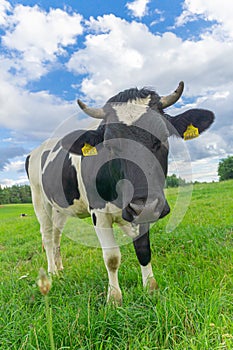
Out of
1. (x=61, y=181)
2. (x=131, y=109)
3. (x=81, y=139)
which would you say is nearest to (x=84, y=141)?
(x=81, y=139)

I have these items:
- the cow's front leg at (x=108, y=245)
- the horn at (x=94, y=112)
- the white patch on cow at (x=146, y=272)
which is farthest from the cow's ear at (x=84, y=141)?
the white patch on cow at (x=146, y=272)

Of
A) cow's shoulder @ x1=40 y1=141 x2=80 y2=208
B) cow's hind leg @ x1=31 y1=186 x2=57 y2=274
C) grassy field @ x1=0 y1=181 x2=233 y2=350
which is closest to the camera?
grassy field @ x1=0 y1=181 x2=233 y2=350

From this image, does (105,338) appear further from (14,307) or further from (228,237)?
(228,237)

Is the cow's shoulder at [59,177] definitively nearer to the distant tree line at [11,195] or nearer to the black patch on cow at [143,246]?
the black patch on cow at [143,246]

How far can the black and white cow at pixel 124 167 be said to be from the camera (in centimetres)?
291

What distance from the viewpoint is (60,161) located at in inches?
188

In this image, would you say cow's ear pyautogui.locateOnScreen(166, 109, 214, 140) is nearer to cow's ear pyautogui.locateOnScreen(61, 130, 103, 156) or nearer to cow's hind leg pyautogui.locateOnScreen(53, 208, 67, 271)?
cow's ear pyautogui.locateOnScreen(61, 130, 103, 156)

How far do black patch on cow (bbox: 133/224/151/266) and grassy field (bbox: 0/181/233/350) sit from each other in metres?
0.22

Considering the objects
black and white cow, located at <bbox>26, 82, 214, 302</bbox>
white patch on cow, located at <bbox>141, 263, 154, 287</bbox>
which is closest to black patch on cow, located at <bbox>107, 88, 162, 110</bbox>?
black and white cow, located at <bbox>26, 82, 214, 302</bbox>

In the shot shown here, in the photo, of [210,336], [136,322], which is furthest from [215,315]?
[136,322]

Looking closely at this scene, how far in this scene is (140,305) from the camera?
288cm

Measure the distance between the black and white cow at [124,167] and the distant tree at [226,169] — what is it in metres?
46.0

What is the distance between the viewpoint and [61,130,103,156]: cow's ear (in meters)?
3.64

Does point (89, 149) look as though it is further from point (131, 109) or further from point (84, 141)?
point (131, 109)
